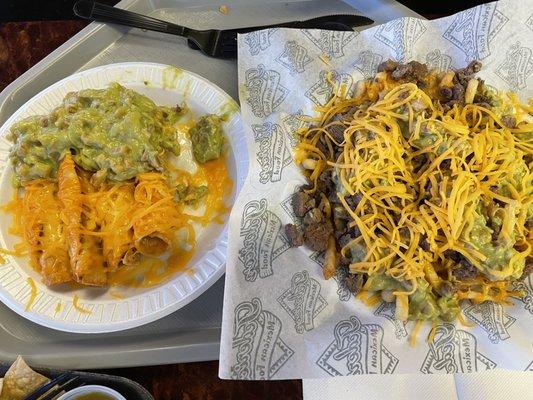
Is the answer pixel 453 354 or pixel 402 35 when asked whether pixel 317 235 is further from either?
pixel 402 35

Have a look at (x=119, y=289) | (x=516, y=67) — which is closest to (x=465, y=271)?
(x=516, y=67)

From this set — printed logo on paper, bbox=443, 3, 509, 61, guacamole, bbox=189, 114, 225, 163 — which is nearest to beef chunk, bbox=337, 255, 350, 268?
guacamole, bbox=189, 114, 225, 163

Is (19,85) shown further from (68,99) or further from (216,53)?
(216,53)

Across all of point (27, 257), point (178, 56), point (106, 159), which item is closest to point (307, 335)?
point (106, 159)

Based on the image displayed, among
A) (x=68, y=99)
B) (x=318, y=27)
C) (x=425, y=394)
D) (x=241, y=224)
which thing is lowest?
(x=425, y=394)

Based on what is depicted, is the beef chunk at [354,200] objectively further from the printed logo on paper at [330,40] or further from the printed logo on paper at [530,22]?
the printed logo on paper at [530,22]

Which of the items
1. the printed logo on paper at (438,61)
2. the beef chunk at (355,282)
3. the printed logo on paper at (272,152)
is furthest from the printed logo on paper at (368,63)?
the beef chunk at (355,282)
